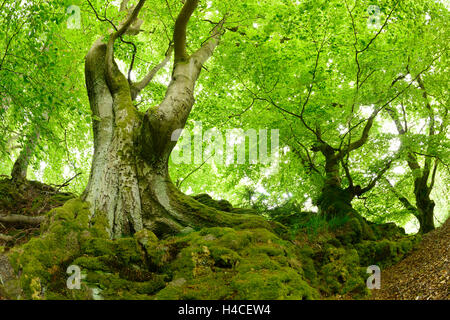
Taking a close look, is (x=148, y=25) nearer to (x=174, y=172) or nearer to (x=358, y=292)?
(x=174, y=172)

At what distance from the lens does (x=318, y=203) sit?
29.0 ft

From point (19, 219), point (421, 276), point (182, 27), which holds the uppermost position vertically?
point (182, 27)

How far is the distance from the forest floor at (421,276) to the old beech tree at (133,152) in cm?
341

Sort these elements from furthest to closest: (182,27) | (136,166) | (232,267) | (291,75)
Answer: (291,75), (182,27), (136,166), (232,267)

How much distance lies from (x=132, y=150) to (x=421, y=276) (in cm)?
552

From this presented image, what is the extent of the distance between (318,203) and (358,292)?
171 inches

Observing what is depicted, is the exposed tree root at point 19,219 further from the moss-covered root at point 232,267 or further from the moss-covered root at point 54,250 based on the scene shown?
the moss-covered root at point 232,267

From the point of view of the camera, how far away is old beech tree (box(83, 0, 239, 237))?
5.33m

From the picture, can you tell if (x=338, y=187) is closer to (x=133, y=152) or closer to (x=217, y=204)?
(x=217, y=204)

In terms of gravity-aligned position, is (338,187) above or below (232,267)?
above

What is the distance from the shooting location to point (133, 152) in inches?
231

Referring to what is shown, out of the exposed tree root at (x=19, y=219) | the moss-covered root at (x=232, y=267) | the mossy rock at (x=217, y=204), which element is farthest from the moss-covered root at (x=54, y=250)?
the mossy rock at (x=217, y=204)

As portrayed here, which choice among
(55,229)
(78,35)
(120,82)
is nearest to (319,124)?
(120,82)

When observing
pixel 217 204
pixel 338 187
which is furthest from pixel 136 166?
pixel 338 187
